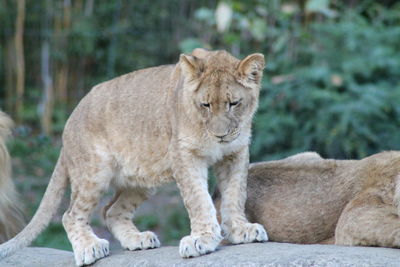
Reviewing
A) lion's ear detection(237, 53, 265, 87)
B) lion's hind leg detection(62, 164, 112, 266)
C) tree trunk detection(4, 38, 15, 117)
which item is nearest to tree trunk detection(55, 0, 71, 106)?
tree trunk detection(4, 38, 15, 117)

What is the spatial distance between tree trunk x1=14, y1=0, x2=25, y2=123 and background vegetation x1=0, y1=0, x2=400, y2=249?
0.01 meters

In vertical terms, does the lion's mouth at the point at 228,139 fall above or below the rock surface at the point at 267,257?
above

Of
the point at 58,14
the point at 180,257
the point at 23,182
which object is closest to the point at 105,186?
the point at 180,257

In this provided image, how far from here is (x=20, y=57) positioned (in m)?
10.3

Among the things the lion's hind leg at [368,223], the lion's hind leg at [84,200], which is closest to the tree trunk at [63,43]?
the lion's hind leg at [84,200]

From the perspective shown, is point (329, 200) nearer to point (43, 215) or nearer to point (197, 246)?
point (197, 246)

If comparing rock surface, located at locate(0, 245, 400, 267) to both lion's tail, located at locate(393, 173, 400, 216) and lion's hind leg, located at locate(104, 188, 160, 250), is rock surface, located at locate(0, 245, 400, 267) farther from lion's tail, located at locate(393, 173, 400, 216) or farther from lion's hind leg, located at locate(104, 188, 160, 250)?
lion's tail, located at locate(393, 173, 400, 216)

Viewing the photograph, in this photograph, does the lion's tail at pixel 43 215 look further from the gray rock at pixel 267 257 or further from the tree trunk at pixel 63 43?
the tree trunk at pixel 63 43

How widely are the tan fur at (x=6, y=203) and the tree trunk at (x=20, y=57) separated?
4.30 metres

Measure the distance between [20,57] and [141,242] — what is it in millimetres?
5831

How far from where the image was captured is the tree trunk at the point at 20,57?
401 inches

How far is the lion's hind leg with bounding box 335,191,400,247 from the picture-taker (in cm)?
431

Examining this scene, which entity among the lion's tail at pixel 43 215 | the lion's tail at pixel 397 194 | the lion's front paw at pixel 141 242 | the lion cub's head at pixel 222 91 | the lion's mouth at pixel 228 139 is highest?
the lion cub's head at pixel 222 91

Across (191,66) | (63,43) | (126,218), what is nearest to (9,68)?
(63,43)
